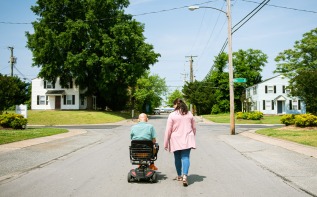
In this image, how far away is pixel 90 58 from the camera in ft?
150

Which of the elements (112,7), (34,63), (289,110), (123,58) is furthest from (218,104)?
(34,63)

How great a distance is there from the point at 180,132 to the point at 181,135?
0.24 feet

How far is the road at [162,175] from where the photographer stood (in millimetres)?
6238

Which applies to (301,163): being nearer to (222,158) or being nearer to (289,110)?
(222,158)

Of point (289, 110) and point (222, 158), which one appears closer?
point (222, 158)

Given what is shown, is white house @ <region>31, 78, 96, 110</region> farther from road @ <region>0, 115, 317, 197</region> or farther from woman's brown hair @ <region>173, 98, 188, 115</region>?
woman's brown hair @ <region>173, 98, 188, 115</region>

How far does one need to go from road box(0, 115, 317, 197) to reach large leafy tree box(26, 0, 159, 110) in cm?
3536

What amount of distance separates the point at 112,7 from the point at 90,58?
362 inches

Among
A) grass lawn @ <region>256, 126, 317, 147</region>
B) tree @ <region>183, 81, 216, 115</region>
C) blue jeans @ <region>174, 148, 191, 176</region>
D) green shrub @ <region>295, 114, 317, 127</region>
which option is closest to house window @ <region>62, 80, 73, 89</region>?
tree @ <region>183, 81, 216, 115</region>

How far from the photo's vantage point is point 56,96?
5822 centimetres

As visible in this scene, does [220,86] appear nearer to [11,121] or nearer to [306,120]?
[306,120]

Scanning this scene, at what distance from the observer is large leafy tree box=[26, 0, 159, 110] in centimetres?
4594

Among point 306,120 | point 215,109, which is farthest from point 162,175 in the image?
point 215,109

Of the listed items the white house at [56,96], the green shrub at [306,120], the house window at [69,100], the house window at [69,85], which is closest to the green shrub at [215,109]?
the white house at [56,96]
